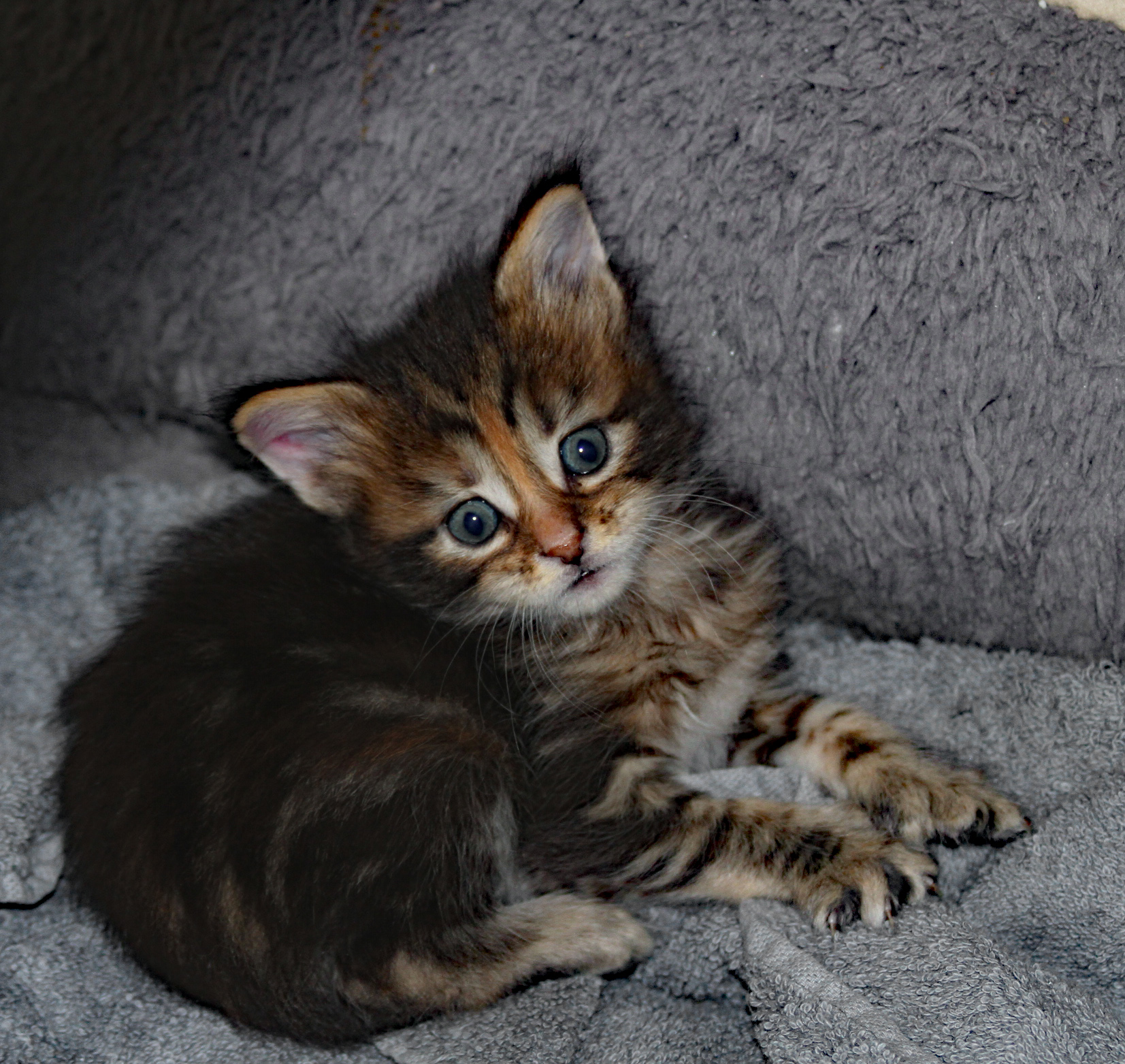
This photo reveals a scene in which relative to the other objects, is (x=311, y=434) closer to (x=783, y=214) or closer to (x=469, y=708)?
(x=469, y=708)

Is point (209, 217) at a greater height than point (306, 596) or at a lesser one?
greater

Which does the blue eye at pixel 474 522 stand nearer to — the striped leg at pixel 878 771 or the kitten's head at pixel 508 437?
the kitten's head at pixel 508 437

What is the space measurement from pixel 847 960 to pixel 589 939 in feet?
1.03

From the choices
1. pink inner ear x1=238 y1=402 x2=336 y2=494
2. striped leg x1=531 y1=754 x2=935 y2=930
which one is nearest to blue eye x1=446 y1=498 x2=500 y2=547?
pink inner ear x1=238 y1=402 x2=336 y2=494

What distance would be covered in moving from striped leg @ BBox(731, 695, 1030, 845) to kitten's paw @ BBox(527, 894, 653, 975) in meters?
0.34

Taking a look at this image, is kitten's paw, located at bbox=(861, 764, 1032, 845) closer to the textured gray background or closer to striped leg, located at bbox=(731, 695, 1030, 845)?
striped leg, located at bbox=(731, 695, 1030, 845)

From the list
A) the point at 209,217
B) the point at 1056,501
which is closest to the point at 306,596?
the point at 209,217

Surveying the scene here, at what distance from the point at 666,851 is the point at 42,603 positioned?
123cm

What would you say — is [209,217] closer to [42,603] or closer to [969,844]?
[42,603]

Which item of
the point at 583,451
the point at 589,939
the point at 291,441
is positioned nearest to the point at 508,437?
the point at 583,451

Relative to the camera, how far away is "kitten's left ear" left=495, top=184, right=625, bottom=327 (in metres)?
1.58

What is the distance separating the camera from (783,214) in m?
1.67

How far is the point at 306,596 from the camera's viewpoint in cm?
160

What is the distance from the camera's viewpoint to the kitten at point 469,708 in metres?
1.35
